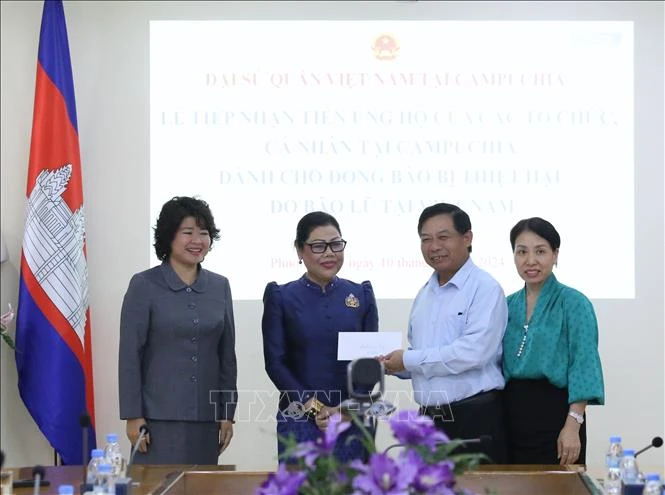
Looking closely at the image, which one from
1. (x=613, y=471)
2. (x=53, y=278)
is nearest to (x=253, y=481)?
(x=613, y=471)

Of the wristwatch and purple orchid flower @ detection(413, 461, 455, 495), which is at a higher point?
purple orchid flower @ detection(413, 461, 455, 495)

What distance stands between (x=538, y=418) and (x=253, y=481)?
44.6 inches

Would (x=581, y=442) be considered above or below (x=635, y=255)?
below

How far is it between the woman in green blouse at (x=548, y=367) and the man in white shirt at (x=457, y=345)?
6 cm

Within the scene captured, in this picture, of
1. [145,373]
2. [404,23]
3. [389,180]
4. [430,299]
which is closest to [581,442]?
[430,299]

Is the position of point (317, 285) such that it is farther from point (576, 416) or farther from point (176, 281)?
point (576, 416)

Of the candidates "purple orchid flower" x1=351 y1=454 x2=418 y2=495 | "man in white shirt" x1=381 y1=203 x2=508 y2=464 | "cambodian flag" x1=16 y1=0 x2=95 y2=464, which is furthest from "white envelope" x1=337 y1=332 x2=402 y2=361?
"cambodian flag" x1=16 y1=0 x2=95 y2=464

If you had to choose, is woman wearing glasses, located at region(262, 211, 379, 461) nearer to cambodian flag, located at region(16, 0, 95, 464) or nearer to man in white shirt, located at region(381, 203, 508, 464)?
man in white shirt, located at region(381, 203, 508, 464)

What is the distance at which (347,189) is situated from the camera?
514 centimetres

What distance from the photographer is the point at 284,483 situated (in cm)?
179

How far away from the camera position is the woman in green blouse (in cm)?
343

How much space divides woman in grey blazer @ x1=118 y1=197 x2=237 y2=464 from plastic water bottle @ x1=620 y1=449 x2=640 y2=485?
1623 mm

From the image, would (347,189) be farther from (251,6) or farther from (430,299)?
(430,299)

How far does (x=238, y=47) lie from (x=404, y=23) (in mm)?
872
